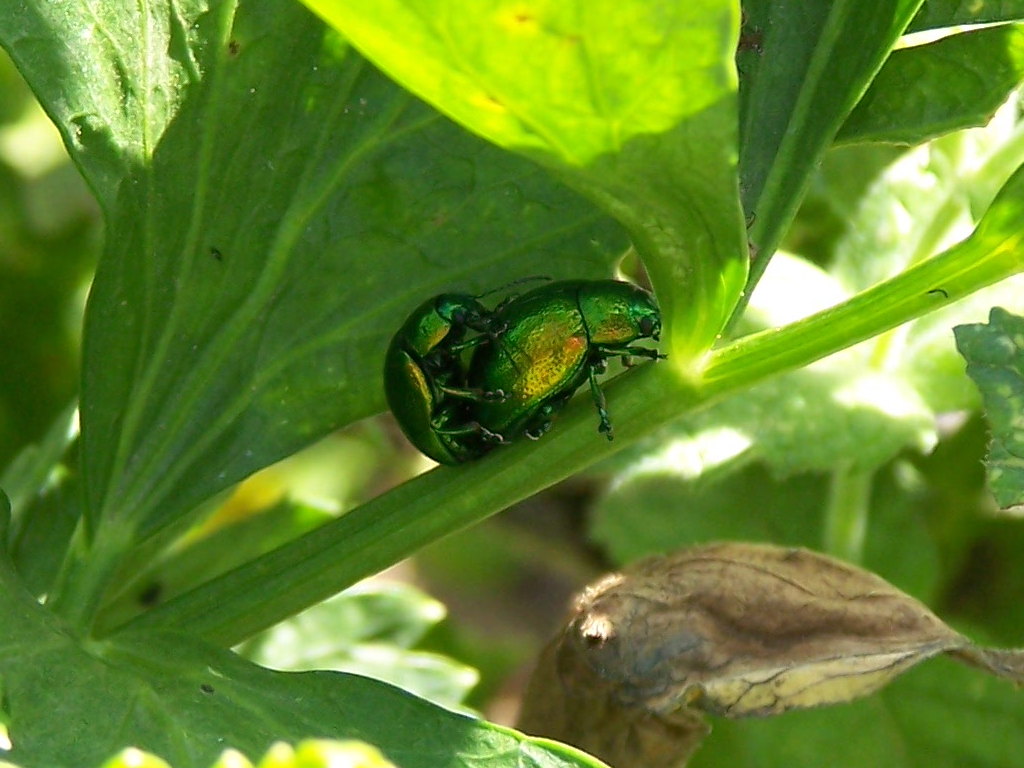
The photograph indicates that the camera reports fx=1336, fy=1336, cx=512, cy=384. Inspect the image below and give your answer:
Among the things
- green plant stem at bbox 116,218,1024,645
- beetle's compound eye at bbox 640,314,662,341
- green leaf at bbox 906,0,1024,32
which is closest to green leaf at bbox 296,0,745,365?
green plant stem at bbox 116,218,1024,645

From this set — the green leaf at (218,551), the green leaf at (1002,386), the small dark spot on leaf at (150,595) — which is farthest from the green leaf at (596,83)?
the small dark spot on leaf at (150,595)

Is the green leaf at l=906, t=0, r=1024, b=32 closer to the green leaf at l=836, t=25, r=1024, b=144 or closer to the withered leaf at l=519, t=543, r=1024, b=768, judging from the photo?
the green leaf at l=836, t=25, r=1024, b=144

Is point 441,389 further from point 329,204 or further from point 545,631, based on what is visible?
point 545,631

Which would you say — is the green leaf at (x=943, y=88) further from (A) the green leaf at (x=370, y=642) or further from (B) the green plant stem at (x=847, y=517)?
(A) the green leaf at (x=370, y=642)

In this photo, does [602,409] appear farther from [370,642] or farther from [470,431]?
[370,642]

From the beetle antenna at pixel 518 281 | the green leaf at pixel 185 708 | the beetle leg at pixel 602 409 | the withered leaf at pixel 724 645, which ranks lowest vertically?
the green leaf at pixel 185 708
